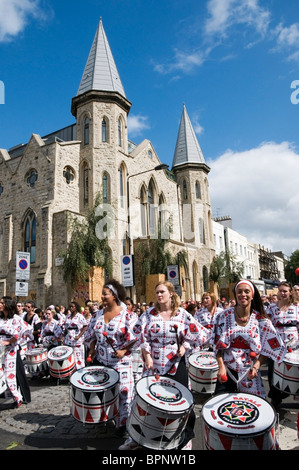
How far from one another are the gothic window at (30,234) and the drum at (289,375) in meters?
22.3

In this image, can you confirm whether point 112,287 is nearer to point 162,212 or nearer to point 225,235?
point 162,212

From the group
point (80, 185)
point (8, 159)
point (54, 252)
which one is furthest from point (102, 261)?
point (8, 159)

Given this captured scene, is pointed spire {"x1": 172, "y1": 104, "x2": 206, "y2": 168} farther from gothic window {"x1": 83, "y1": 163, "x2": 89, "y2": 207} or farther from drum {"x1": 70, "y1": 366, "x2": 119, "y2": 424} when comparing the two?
drum {"x1": 70, "y1": 366, "x2": 119, "y2": 424}

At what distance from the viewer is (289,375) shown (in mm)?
5809

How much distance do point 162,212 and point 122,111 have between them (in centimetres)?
947

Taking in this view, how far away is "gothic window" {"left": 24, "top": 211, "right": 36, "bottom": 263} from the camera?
26.0m

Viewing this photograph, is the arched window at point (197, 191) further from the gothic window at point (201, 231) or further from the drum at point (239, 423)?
the drum at point (239, 423)

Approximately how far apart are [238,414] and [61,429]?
11.2ft

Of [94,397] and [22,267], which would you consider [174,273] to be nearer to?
[22,267]

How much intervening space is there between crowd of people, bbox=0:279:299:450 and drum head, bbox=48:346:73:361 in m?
1.47

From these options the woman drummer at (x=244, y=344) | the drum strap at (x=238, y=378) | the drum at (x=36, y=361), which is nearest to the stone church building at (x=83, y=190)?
the drum at (x=36, y=361)

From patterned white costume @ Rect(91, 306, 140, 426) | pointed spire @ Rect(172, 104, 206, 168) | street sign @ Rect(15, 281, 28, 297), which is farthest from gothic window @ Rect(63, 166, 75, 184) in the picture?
patterned white costume @ Rect(91, 306, 140, 426)

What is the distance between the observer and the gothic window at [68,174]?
2628 cm

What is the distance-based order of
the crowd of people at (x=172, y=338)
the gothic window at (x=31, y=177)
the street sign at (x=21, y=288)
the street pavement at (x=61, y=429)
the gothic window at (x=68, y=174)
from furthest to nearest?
the gothic window at (x=31, y=177) → the gothic window at (x=68, y=174) → the street sign at (x=21, y=288) → the street pavement at (x=61, y=429) → the crowd of people at (x=172, y=338)
